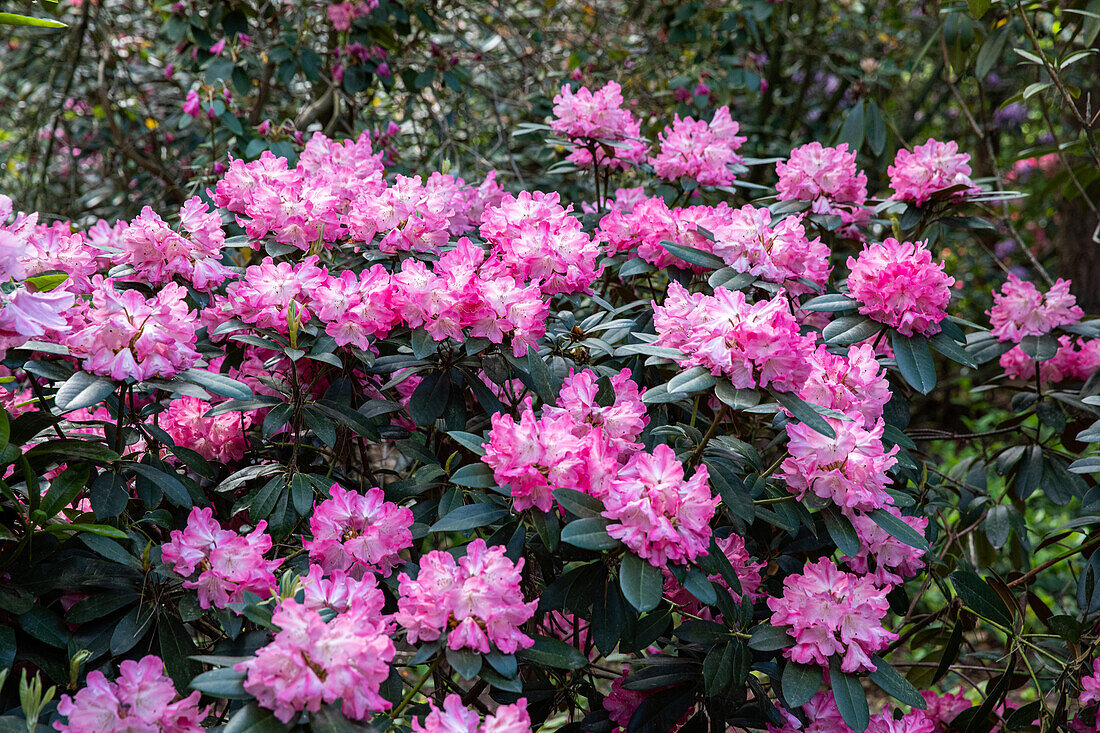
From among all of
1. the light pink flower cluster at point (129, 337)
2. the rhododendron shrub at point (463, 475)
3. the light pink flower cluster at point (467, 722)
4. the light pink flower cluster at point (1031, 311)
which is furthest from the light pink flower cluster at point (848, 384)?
the light pink flower cluster at point (129, 337)

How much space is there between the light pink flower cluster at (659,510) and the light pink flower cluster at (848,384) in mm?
280

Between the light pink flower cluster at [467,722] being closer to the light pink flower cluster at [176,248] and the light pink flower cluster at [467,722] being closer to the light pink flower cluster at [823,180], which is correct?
the light pink flower cluster at [176,248]

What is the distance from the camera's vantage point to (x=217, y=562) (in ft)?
3.76

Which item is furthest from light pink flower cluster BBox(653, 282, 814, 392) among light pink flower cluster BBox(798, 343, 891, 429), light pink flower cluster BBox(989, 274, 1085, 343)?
light pink flower cluster BBox(989, 274, 1085, 343)

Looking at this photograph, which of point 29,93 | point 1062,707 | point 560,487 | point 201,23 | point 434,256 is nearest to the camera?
point 560,487

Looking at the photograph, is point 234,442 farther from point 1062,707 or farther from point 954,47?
point 954,47

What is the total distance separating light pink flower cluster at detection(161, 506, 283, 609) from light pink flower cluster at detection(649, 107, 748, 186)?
3.84 feet

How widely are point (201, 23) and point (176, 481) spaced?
189 cm

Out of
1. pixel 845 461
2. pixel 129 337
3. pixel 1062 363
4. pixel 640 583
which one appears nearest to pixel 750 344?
pixel 845 461

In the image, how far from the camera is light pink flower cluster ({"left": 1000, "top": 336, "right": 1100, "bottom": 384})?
6.53 feet

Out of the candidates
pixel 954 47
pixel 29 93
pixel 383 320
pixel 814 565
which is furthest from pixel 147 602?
pixel 29 93

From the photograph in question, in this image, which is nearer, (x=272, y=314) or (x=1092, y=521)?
(x=272, y=314)

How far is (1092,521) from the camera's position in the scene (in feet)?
5.07

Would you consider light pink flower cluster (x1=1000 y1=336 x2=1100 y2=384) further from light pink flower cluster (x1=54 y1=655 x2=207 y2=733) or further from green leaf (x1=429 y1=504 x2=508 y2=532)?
light pink flower cluster (x1=54 y1=655 x2=207 y2=733)
